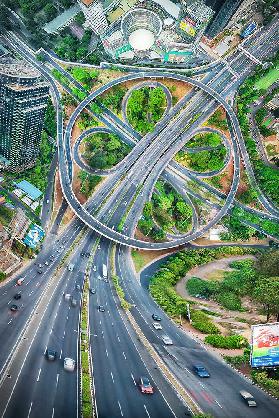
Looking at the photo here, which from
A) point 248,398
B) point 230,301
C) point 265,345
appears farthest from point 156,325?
point 248,398

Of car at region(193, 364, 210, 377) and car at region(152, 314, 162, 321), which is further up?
car at region(152, 314, 162, 321)

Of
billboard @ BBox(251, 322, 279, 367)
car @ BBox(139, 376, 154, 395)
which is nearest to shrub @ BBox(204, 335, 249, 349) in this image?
billboard @ BBox(251, 322, 279, 367)

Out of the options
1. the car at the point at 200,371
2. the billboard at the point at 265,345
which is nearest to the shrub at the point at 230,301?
the car at the point at 200,371

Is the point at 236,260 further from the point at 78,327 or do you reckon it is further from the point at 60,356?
the point at 60,356

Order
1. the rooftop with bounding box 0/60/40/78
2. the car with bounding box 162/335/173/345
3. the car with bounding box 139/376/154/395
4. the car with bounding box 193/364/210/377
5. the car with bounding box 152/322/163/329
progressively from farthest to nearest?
the rooftop with bounding box 0/60/40/78, the car with bounding box 152/322/163/329, the car with bounding box 162/335/173/345, the car with bounding box 193/364/210/377, the car with bounding box 139/376/154/395

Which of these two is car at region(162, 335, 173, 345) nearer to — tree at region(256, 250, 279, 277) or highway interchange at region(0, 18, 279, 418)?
highway interchange at region(0, 18, 279, 418)

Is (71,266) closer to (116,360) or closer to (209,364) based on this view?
(116,360)

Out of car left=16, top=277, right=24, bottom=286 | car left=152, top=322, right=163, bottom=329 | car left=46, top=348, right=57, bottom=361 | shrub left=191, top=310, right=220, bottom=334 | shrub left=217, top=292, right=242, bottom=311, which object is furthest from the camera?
car left=16, top=277, right=24, bottom=286

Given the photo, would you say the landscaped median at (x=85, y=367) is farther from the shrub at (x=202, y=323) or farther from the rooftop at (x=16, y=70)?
the rooftop at (x=16, y=70)
